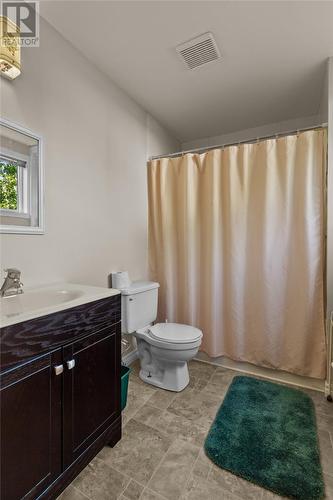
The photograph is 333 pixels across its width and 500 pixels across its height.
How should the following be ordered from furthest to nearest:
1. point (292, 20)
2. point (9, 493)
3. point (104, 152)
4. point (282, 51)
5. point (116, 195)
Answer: point (116, 195), point (104, 152), point (282, 51), point (292, 20), point (9, 493)

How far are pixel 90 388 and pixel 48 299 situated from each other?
473 millimetres

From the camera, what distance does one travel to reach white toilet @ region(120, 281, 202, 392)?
1.71 meters

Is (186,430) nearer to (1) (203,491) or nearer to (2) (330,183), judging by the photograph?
(1) (203,491)

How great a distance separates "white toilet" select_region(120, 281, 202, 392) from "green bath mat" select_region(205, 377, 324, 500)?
39cm

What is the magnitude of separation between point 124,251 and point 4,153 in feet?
3.59

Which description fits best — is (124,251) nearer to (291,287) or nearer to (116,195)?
(116,195)

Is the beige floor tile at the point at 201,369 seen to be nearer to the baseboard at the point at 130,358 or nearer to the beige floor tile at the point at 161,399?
the beige floor tile at the point at 161,399

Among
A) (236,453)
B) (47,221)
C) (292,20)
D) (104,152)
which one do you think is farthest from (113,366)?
(292,20)

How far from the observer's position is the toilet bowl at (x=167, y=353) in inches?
66.7

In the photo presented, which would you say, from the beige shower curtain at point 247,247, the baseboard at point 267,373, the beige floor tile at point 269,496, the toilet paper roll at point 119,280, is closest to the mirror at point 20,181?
the toilet paper roll at point 119,280

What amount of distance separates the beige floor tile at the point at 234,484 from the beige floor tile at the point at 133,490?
0.33 metres

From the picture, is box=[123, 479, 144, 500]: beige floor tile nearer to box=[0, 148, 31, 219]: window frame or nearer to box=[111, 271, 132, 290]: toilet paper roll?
box=[111, 271, 132, 290]: toilet paper roll

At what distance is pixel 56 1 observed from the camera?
1291mm

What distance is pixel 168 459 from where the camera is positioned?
123 cm
